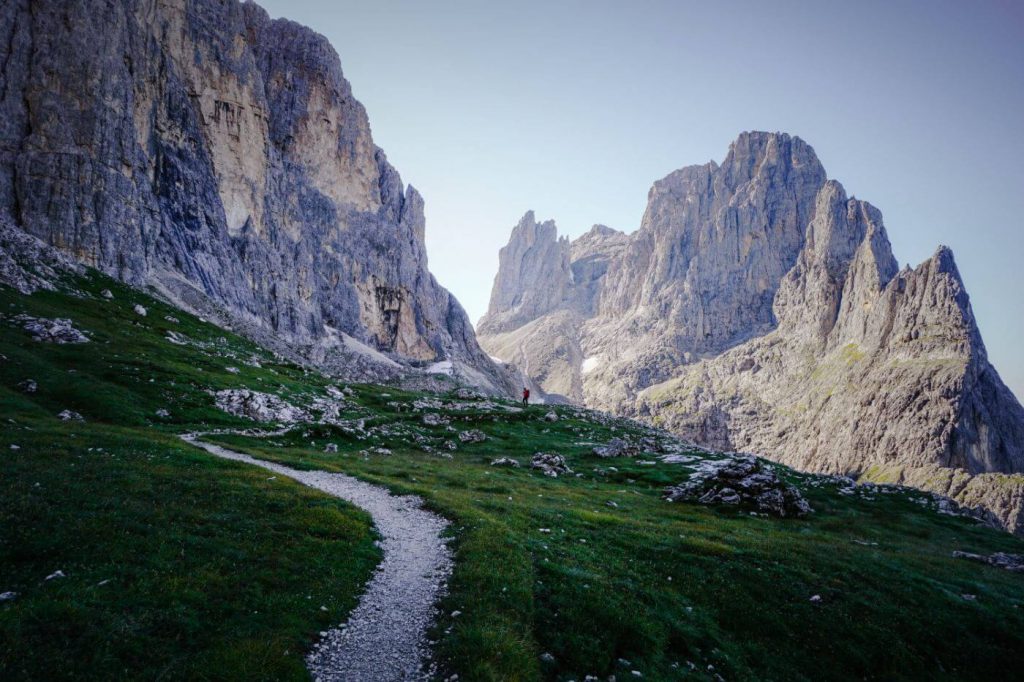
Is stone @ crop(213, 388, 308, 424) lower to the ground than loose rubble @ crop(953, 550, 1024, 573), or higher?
lower

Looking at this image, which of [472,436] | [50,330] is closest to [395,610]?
[472,436]

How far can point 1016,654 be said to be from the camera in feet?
64.4

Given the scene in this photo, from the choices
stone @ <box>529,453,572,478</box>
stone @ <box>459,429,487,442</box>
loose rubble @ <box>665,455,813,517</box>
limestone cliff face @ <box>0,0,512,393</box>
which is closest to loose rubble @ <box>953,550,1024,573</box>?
loose rubble @ <box>665,455,813,517</box>

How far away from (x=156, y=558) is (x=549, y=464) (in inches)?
1455

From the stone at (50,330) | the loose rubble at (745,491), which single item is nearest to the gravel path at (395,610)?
the loose rubble at (745,491)

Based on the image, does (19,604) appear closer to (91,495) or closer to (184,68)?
(91,495)

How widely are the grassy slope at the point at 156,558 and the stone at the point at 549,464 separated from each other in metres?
25.8

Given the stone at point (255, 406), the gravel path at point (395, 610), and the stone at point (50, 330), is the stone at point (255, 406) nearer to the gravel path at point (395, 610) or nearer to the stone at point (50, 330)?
the stone at point (50, 330)

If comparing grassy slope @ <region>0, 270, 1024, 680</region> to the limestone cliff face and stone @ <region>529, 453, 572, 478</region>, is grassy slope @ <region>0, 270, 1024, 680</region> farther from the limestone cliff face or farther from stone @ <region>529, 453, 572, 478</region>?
the limestone cliff face

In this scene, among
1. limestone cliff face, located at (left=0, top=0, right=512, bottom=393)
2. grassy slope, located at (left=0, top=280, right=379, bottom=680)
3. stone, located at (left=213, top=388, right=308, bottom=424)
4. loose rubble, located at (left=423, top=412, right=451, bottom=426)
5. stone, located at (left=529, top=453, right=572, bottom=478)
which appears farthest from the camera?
limestone cliff face, located at (left=0, top=0, right=512, bottom=393)

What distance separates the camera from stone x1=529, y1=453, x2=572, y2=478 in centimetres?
4622

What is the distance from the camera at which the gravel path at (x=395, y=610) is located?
1209 centimetres

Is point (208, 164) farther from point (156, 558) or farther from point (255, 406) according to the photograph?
point (156, 558)

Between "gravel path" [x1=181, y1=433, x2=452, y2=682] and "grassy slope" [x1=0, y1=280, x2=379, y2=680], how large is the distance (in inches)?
24.0
